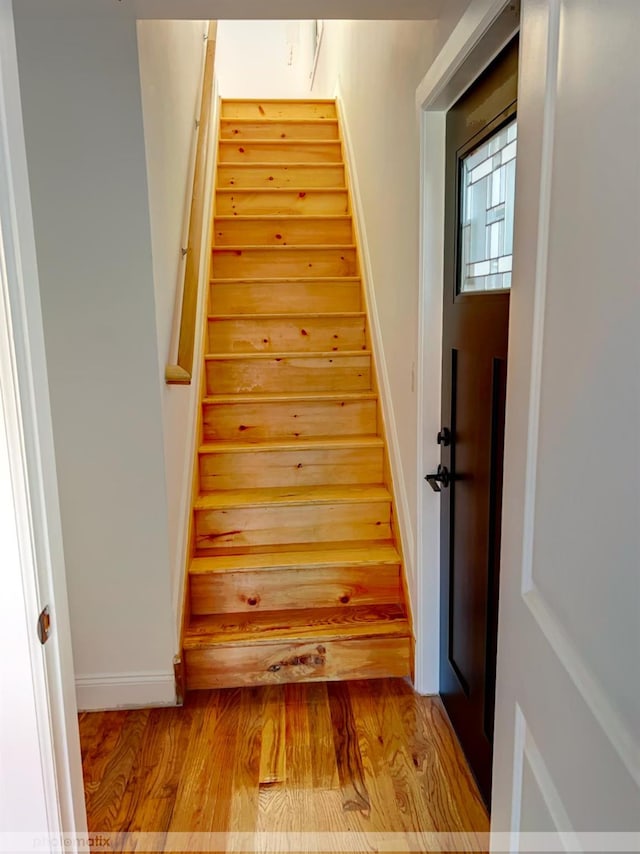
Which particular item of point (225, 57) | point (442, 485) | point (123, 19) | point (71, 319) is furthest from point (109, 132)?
point (225, 57)

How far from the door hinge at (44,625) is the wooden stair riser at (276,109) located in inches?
158

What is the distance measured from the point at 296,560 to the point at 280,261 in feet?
5.61

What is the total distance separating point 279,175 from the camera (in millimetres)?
3771

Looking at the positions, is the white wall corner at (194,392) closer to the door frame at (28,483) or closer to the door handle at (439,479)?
the door handle at (439,479)

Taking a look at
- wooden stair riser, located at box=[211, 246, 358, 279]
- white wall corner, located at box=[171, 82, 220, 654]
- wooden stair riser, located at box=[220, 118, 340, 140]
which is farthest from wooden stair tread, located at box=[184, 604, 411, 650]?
wooden stair riser, located at box=[220, 118, 340, 140]

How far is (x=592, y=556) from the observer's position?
29.3 inches

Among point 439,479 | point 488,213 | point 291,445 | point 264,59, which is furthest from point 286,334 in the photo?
point 264,59

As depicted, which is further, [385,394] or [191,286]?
[385,394]

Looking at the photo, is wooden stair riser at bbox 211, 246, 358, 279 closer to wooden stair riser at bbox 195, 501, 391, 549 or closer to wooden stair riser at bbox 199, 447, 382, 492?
wooden stair riser at bbox 199, 447, 382, 492

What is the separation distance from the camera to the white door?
66 cm

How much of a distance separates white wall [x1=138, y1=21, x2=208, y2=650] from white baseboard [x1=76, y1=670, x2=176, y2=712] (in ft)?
0.78

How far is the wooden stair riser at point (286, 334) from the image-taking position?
312 cm

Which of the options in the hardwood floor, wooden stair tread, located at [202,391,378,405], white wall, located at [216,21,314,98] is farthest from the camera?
white wall, located at [216,21,314,98]

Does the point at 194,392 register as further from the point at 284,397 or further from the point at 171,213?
the point at 171,213
